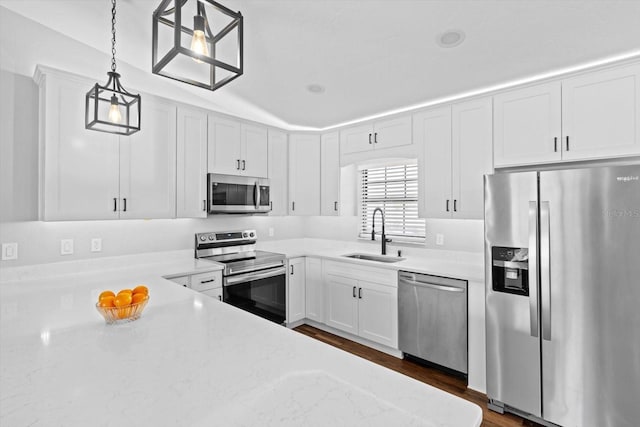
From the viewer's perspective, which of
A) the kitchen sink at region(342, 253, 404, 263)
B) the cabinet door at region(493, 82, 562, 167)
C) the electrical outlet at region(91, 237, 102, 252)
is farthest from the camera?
the kitchen sink at region(342, 253, 404, 263)

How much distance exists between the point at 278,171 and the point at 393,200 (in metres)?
1.45

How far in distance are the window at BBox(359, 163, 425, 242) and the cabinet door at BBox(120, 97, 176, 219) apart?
229cm

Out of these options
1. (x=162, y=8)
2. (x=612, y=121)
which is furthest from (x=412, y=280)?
(x=162, y=8)

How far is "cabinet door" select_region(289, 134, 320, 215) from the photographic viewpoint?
3977mm

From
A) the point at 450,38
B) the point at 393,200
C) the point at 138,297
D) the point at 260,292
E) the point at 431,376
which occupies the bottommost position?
the point at 431,376

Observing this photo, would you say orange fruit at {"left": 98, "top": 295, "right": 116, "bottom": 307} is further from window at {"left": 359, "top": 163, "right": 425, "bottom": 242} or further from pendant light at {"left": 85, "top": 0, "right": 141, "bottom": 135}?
window at {"left": 359, "top": 163, "right": 425, "bottom": 242}

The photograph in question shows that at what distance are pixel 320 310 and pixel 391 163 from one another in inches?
75.4

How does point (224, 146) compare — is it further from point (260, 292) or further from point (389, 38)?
point (389, 38)

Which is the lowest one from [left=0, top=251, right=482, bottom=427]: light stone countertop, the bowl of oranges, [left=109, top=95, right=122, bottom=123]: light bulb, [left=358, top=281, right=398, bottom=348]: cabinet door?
[left=358, top=281, right=398, bottom=348]: cabinet door

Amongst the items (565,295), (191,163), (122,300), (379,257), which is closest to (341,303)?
(379,257)

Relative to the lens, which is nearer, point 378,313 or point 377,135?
point 378,313

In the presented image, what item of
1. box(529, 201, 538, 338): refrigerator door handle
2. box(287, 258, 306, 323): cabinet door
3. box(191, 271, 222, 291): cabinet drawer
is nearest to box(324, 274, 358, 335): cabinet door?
box(287, 258, 306, 323): cabinet door

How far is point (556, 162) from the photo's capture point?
242 centimetres

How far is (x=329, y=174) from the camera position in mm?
3955
